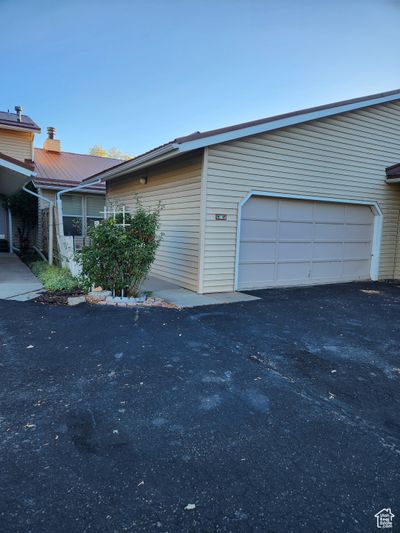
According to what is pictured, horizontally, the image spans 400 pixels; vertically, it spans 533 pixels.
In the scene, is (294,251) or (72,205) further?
(72,205)

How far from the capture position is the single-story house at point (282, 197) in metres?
7.19

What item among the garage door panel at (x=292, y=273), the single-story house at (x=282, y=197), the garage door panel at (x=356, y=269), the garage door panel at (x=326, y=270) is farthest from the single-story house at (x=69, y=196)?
the garage door panel at (x=356, y=269)

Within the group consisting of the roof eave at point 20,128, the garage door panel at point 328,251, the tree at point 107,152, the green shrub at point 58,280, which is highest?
the tree at point 107,152

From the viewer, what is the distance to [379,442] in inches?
95.5

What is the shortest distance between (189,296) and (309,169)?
14.0 feet

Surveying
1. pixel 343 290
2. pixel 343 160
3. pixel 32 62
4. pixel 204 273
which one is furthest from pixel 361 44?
pixel 32 62

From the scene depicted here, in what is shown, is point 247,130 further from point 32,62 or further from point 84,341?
point 32,62

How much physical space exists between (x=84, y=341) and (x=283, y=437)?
9.07 feet

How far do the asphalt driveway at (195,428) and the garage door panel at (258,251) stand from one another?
308 cm

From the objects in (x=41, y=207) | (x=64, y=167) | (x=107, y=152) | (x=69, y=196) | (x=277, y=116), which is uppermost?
(x=107, y=152)

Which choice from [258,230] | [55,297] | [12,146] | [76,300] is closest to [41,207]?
[12,146]

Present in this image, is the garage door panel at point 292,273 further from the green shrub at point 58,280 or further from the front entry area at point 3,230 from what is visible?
the front entry area at point 3,230

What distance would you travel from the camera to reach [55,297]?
6.43 m

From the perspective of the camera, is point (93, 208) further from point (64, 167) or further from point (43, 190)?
point (64, 167)
